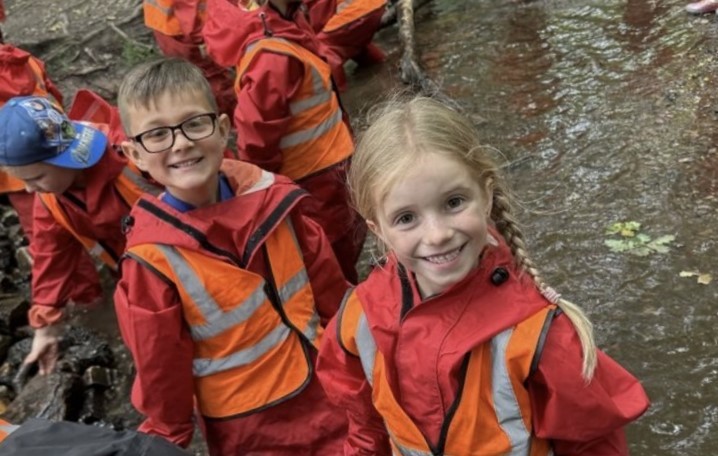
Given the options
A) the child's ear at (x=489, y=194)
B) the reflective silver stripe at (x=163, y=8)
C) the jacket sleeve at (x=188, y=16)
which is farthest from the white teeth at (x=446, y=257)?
the reflective silver stripe at (x=163, y=8)

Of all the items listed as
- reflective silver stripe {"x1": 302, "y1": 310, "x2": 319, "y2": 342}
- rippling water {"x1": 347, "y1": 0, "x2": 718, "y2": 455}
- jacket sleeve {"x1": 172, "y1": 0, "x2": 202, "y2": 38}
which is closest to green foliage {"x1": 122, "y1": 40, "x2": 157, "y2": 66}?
jacket sleeve {"x1": 172, "y1": 0, "x2": 202, "y2": 38}

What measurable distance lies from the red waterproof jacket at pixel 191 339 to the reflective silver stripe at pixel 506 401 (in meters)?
0.97

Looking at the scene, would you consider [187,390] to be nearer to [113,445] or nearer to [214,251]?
[214,251]

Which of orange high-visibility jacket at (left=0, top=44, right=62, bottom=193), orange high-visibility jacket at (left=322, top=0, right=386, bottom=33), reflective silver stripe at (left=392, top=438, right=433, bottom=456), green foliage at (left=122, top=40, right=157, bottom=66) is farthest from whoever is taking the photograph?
green foliage at (left=122, top=40, right=157, bottom=66)

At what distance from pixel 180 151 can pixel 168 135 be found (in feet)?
0.24

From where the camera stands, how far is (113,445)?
1.86 m

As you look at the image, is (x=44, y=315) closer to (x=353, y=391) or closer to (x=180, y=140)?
(x=180, y=140)

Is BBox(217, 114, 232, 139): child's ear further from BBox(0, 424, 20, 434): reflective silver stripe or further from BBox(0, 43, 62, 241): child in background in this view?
BBox(0, 43, 62, 241): child in background

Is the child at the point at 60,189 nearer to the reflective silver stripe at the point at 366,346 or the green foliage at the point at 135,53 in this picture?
the reflective silver stripe at the point at 366,346

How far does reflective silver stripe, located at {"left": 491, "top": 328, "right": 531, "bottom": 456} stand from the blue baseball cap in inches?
85.2

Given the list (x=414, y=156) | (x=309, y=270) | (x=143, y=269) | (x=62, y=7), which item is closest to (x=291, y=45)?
(x=309, y=270)

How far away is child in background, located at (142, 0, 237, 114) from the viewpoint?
6.46 m

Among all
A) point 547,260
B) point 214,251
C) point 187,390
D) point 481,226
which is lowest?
point 547,260

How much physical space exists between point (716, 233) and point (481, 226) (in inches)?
110
